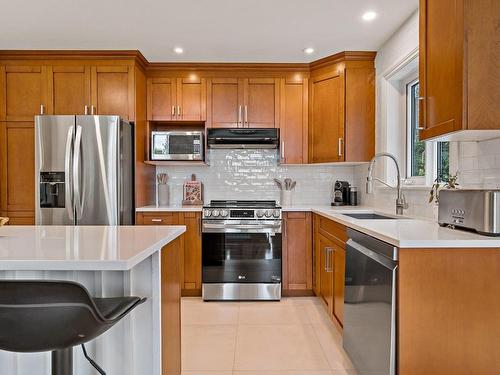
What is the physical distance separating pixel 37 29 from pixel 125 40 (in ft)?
2.24

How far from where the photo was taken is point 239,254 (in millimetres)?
3574

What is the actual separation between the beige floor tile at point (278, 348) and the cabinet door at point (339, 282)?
0.26 m

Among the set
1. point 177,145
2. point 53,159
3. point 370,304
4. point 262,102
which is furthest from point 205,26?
point 370,304

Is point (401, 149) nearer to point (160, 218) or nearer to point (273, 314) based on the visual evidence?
point (273, 314)

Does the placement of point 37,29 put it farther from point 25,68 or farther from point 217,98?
point 217,98

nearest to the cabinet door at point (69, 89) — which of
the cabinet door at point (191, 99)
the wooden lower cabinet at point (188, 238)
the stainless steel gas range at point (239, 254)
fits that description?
the cabinet door at point (191, 99)

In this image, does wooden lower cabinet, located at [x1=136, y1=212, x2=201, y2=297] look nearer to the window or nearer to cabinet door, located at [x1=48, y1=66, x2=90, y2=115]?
cabinet door, located at [x1=48, y1=66, x2=90, y2=115]

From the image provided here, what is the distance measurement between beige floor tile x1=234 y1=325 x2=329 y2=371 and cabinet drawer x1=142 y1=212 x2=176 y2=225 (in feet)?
4.04

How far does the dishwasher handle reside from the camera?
1568 millimetres

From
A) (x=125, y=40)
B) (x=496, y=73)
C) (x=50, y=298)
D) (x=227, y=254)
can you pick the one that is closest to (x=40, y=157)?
(x=125, y=40)

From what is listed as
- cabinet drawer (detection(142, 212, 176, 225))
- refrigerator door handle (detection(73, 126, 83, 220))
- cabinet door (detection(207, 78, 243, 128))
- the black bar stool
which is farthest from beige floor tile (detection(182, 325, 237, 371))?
cabinet door (detection(207, 78, 243, 128))

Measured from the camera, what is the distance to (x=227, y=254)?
3578mm

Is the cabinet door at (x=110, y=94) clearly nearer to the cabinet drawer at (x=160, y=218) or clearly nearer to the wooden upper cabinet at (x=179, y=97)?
the wooden upper cabinet at (x=179, y=97)

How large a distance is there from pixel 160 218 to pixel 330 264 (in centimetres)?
168
